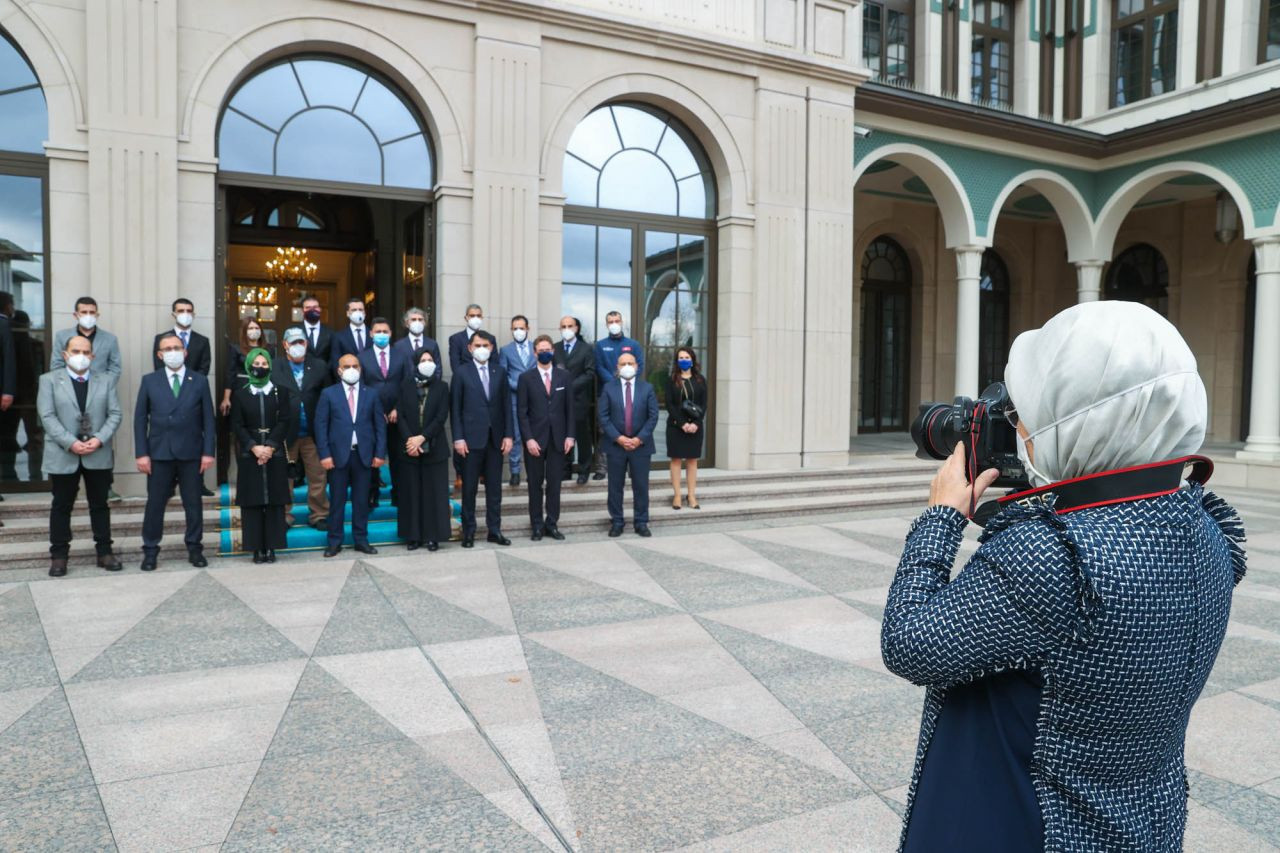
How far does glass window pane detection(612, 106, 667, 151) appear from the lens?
11070 millimetres

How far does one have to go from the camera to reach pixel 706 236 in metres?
11.7

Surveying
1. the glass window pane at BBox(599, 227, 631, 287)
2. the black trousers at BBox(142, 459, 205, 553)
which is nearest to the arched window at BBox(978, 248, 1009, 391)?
the glass window pane at BBox(599, 227, 631, 287)

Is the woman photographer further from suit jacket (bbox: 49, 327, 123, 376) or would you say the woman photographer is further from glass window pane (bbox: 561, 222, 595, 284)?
glass window pane (bbox: 561, 222, 595, 284)

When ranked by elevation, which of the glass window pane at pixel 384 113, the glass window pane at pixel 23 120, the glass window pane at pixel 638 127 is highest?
the glass window pane at pixel 638 127

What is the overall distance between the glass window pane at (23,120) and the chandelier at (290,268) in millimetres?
6695

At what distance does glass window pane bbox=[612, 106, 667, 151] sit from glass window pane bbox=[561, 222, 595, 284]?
48.4 inches

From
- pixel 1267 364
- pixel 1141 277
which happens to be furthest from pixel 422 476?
pixel 1141 277

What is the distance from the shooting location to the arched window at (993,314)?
62.8 feet

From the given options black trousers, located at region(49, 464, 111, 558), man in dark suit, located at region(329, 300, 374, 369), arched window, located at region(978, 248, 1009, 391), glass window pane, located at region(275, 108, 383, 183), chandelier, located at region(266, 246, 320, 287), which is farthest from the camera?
arched window, located at region(978, 248, 1009, 391)

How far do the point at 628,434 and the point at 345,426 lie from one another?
2669 millimetres

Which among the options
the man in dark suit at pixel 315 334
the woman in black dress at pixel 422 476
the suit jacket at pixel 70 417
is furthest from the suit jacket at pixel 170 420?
the man in dark suit at pixel 315 334

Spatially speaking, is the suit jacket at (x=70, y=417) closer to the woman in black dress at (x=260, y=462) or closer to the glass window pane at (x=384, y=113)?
the woman in black dress at (x=260, y=462)

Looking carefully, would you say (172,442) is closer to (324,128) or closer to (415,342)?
(415,342)

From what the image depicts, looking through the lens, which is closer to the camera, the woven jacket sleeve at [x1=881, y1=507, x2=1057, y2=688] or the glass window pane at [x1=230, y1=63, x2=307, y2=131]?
the woven jacket sleeve at [x1=881, y1=507, x2=1057, y2=688]
